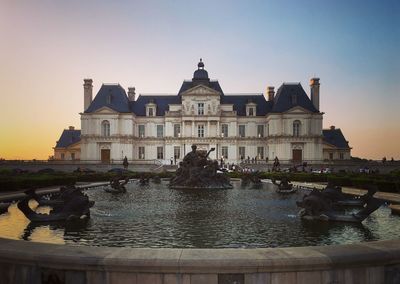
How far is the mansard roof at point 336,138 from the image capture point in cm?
8800

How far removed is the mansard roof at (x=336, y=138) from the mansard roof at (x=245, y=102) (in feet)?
61.3

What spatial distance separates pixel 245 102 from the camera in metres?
79.4

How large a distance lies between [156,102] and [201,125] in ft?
36.8

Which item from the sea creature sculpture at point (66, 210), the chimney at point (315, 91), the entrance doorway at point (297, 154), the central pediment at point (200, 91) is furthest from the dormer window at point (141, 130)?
the sea creature sculpture at point (66, 210)

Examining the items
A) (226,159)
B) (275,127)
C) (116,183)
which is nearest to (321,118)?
(275,127)

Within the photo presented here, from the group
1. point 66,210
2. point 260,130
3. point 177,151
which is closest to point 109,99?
point 177,151

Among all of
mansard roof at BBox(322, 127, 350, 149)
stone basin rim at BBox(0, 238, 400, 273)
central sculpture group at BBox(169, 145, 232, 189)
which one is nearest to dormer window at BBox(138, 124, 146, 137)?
mansard roof at BBox(322, 127, 350, 149)

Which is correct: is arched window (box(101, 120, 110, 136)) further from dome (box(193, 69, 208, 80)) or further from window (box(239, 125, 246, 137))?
window (box(239, 125, 246, 137))

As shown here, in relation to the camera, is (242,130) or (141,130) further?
(141,130)

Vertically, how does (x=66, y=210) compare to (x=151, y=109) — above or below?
below

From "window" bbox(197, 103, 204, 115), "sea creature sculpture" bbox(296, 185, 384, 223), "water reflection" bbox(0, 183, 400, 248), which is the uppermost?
"window" bbox(197, 103, 204, 115)

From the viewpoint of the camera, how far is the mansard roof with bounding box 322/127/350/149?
8800 centimetres

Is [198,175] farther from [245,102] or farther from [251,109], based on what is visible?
[245,102]

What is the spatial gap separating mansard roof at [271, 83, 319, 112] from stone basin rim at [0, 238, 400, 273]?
69.3 metres
